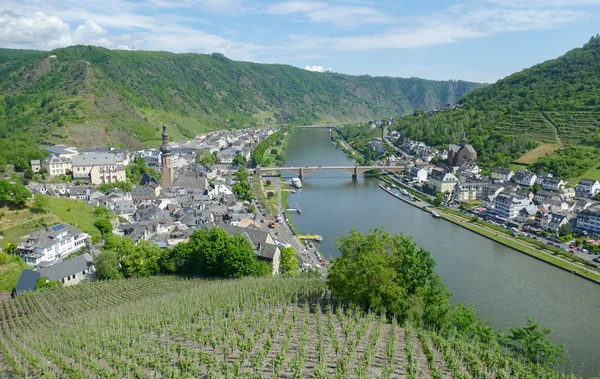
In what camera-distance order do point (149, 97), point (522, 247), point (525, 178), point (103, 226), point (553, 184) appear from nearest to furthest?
point (522, 247) < point (103, 226) < point (553, 184) < point (525, 178) < point (149, 97)

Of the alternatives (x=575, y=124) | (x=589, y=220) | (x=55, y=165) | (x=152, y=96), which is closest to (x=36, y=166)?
(x=55, y=165)

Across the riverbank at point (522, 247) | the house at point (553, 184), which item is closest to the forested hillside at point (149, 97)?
the riverbank at point (522, 247)

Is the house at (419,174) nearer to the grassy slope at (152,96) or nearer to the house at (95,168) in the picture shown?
the house at (95,168)

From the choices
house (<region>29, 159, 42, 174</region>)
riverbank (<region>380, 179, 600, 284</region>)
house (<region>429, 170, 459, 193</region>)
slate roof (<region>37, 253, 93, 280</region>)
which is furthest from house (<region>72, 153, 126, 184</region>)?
house (<region>429, 170, 459, 193</region>)

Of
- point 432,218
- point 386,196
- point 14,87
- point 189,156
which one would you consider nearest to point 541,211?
point 432,218

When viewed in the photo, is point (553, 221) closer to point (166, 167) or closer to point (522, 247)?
point (522, 247)

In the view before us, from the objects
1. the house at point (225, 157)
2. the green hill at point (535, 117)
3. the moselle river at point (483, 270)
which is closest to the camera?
the moselle river at point (483, 270)
